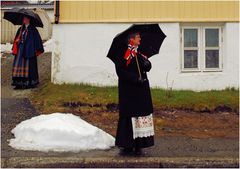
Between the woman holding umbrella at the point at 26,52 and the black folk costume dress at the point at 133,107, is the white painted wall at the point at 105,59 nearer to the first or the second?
the woman holding umbrella at the point at 26,52

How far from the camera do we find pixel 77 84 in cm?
1148

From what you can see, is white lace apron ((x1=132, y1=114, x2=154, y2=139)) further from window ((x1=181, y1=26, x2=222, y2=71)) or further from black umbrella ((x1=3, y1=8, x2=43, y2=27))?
black umbrella ((x1=3, y1=8, x2=43, y2=27))

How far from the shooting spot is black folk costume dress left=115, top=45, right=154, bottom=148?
637cm

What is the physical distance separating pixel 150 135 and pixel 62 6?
6052 millimetres

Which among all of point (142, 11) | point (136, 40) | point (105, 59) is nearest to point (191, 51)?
point (142, 11)

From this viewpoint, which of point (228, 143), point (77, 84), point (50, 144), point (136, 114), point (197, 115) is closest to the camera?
point (136, 114)

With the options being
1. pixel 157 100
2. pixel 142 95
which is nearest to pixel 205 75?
pixel 157 100

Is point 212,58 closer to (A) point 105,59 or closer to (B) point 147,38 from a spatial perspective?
(A) point 105,59

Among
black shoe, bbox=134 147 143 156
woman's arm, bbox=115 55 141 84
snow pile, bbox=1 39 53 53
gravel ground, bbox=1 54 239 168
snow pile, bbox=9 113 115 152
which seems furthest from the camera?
snow pile, bbox=1 39 53 53

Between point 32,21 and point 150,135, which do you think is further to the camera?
point 32,21

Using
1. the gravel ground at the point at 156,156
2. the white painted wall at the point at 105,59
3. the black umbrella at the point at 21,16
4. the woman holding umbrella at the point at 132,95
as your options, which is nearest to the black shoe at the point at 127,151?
the woman holding umbrella at the point at 132,95

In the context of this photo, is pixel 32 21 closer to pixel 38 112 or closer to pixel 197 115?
pixel 38 112

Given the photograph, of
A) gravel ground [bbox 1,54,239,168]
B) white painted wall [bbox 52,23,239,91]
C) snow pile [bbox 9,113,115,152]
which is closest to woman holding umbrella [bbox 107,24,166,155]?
gravel ground [bbox 1,54,239,168]

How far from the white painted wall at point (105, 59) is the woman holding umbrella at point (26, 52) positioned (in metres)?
0.53
